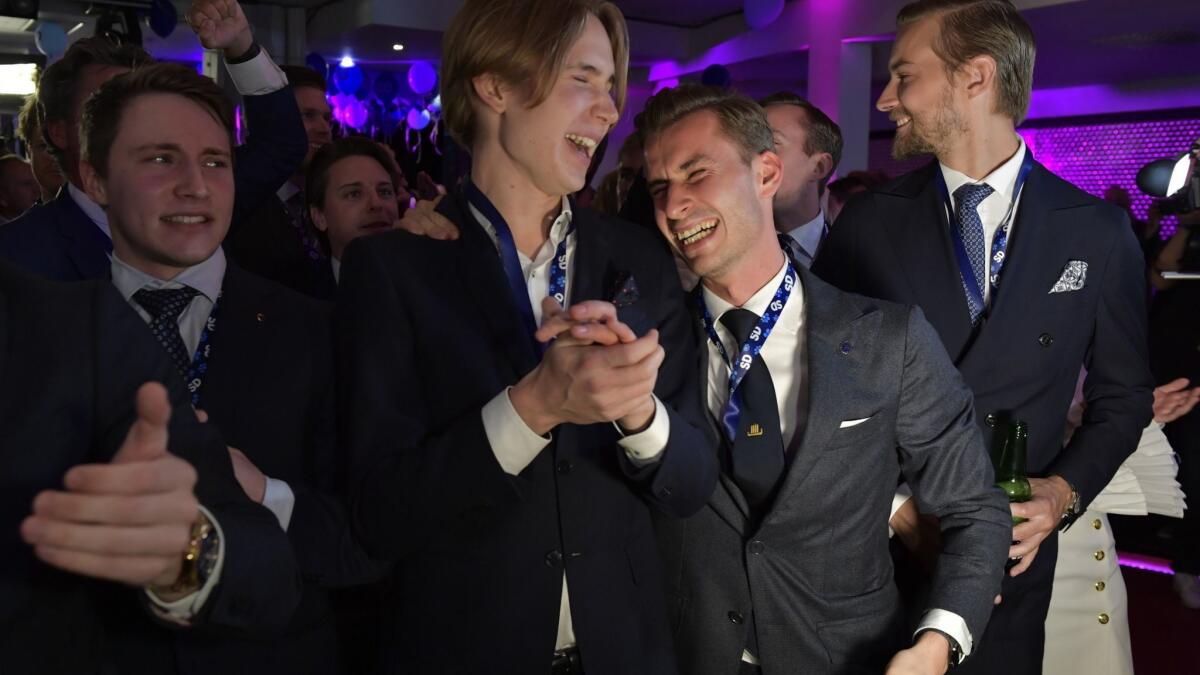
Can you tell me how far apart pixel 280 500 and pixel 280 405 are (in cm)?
37

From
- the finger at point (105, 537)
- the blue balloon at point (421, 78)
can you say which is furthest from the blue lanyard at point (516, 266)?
the blue balloon at point (421, 78)

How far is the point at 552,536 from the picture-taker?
1.53 m

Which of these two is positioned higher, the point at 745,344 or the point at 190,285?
the point at 190,285

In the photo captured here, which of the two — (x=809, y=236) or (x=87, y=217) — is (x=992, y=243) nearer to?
(x=809, y=236)

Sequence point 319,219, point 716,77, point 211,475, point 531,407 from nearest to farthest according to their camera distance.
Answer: point 211,475, point 531,407, point 319,219, point 716,77

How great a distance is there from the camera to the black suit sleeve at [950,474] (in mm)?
1769

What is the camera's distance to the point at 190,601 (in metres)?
1.06

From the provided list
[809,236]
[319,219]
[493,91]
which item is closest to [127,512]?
[493,91]

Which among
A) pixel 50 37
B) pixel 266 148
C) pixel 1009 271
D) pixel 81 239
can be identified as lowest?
pixel 1009 271

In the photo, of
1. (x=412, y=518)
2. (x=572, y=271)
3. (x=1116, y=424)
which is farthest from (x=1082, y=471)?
(x=412, y=518)

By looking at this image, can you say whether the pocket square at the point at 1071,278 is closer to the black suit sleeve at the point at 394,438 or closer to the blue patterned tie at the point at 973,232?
the blue patterned tie at the point at 973,232

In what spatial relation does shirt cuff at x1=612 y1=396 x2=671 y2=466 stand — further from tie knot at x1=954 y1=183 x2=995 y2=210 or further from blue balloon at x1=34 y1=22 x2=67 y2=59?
blue balloon at x1=34 y1=22 x2=67 y2=59

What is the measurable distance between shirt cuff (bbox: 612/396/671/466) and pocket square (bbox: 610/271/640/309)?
0.18m

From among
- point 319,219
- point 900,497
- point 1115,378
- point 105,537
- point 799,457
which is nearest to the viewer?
point 105,537
